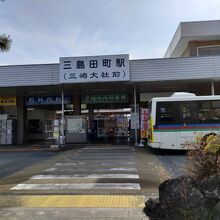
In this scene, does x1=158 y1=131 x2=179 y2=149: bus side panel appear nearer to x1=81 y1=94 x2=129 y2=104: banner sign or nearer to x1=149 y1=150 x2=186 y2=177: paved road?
x1=149 y1=150 x2=186 y2=177: paved road

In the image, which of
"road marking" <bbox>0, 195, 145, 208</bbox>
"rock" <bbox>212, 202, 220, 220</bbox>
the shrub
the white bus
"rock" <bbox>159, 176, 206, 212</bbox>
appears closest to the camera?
"rock" <bbox>212, 202, 220, 220</bbox>

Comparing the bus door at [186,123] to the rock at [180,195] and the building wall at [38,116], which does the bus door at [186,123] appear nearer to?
the rock at [180,195]

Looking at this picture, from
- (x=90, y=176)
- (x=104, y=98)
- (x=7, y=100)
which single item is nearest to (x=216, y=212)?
(x=90, y=176)

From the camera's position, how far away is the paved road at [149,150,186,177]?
1140 cm

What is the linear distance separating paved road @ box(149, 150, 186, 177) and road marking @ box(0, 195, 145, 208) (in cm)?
141

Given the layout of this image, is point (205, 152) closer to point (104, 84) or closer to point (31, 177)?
point (31, 177)

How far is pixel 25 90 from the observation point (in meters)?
24.4

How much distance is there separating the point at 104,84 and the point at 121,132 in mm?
7507

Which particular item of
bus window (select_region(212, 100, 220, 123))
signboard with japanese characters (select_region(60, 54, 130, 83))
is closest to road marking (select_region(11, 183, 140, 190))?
bus window (select_region(212, 100, 220, 123))

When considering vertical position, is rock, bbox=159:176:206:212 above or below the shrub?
below

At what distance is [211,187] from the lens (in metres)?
6.00

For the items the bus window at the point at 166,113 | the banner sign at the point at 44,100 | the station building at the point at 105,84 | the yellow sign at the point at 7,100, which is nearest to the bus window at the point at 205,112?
the bus window at the point at 166,113

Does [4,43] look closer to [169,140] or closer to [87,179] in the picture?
[87,179]

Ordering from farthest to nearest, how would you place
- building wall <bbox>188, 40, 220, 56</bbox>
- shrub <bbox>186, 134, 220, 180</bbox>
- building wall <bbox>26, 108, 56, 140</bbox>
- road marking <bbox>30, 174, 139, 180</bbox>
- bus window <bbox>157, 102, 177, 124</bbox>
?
building wall <bbox>26, 108, 56, 140</bbox> < building wall <bbox>188, 40, 220, 56</bbox> < bus window <bbox>157, 102, 177, 124</bbox> < road marking <bbox>30, 174, 139, 180</bbox> < shrub <bbox>186, 134, 220, 180</bbox>
